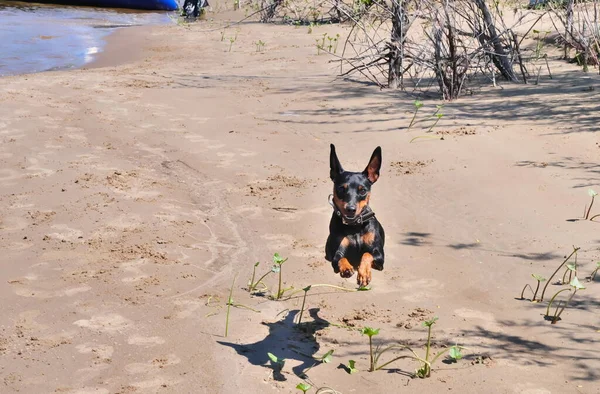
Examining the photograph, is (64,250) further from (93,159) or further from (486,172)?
(486,172)

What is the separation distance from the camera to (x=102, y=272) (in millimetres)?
6711

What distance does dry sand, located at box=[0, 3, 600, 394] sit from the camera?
5344mm

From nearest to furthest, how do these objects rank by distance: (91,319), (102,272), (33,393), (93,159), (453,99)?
1. (33,393)
2. (91,319)
3. (102,272)
4. (93,159)
5. (453,99)

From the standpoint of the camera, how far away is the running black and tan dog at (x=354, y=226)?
5.53 metres

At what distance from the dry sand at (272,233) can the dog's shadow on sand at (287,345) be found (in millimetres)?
19

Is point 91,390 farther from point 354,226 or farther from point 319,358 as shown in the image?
point 354,226

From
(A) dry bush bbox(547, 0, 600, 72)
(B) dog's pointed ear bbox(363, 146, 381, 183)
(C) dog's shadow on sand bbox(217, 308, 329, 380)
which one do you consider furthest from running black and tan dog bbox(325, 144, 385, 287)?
(A) dry bush bbox(547, 0, 600, 72)

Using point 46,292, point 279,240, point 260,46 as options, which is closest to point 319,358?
point 46,292

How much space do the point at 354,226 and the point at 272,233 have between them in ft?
6.82

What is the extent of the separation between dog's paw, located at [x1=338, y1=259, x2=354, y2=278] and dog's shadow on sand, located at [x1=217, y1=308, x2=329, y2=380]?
19.6 inches

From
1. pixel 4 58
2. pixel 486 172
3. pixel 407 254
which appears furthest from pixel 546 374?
pixel 4 58

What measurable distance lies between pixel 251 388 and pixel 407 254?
7.70 feet

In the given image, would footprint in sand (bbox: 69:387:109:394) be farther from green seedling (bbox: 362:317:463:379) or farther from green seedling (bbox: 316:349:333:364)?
green seedling (bbox: 362:317:463:379)

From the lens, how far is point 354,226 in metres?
5.65
